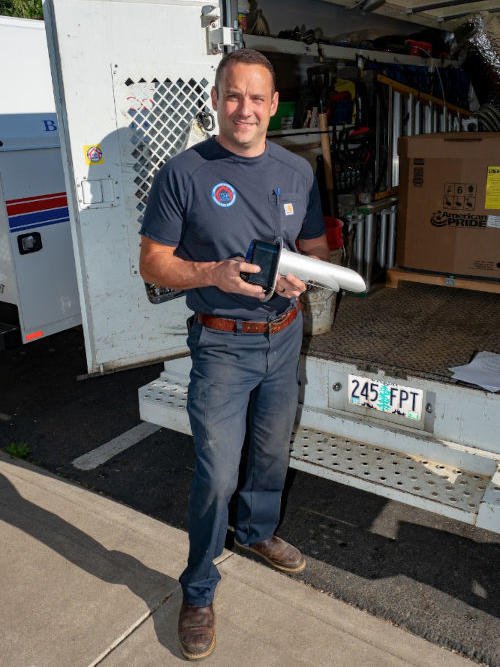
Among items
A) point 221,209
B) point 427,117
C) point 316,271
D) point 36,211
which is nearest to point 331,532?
point 316,271

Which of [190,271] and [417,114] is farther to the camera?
[417,114]

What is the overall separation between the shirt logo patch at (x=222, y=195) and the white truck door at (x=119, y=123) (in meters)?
0.92

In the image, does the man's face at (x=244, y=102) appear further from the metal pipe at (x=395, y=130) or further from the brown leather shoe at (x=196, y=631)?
the metal pipe at (x=395, y=130)

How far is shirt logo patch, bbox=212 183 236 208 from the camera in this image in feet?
7.41

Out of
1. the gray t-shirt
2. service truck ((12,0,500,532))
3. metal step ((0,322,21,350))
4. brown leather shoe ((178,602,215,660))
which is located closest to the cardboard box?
service truck ((12,0,500,532))

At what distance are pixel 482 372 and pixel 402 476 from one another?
62 cm

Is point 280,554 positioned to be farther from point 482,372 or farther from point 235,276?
point 235,276

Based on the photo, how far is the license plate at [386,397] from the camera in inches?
109

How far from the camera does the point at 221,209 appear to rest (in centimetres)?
226

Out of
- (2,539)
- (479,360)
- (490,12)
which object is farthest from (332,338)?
(490,12)

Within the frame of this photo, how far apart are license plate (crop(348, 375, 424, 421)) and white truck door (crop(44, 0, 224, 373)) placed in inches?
42.6

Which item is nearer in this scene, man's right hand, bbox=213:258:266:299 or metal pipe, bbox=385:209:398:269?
man's right hand, bbox=213:258:266:299

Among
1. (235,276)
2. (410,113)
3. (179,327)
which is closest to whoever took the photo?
(235,276)

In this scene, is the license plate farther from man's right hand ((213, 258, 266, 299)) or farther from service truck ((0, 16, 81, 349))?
service truck ((0, 16, 81, 349))
